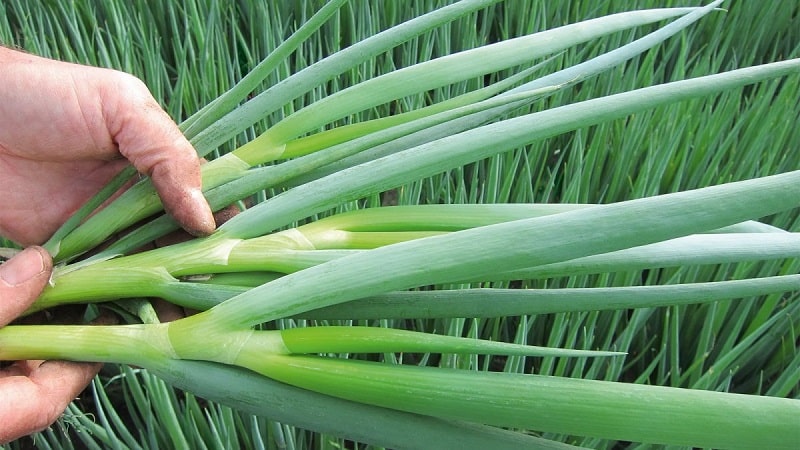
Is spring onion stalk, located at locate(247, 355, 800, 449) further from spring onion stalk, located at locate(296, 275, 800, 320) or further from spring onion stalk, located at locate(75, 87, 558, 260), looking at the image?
spring onion stalk, located at locate(75, 87, 558, 260)

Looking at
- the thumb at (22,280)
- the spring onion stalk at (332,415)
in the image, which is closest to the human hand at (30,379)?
the thumb at (22,280)

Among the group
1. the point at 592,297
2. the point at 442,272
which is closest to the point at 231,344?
the point at 442,272

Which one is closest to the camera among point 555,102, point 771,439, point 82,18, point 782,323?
point 771,439

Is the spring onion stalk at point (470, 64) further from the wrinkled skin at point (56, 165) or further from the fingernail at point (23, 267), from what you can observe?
A: the fingernail at point (23, 267)

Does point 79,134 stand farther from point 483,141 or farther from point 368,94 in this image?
point 483,141

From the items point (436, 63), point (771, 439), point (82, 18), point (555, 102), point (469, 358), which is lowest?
point (771, 439)

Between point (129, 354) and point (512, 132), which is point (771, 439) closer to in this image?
point (512, 132)

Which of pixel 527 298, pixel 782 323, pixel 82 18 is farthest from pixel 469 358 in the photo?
pixel 82 18

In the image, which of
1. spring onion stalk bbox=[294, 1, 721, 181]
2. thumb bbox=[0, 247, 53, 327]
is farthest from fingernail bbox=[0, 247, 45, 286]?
spring onion stalk bbox=[294, 1, 721, 181]
